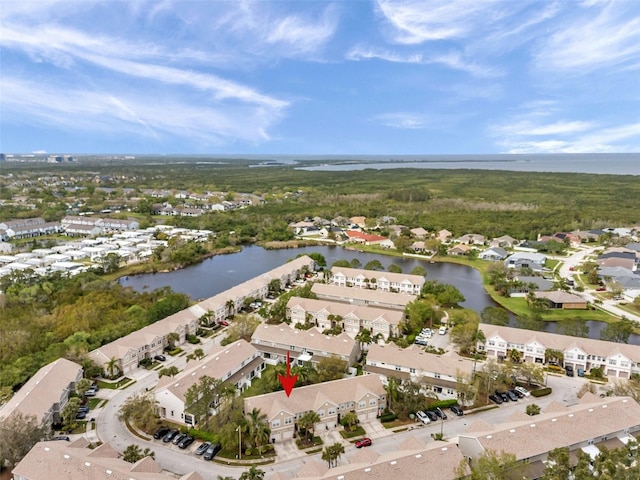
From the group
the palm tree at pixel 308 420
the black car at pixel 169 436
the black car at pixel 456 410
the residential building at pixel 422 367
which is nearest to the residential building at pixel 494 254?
the residential building at pixel 422 367

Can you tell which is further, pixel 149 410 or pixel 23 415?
pixel 149 410

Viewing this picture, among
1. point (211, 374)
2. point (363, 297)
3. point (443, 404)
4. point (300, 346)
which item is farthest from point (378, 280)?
point (211, 374)

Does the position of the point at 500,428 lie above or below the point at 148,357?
above

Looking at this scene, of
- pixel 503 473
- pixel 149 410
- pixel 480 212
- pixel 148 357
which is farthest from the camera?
pixel 480 212

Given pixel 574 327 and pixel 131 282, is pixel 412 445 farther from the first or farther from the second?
pixel 131 282

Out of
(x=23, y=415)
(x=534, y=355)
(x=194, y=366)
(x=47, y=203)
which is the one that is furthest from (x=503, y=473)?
(x=47, y=203)

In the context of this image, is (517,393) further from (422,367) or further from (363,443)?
(363,443)

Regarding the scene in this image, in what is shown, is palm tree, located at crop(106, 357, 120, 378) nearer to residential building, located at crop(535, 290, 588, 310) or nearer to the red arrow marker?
the red arrow marker
